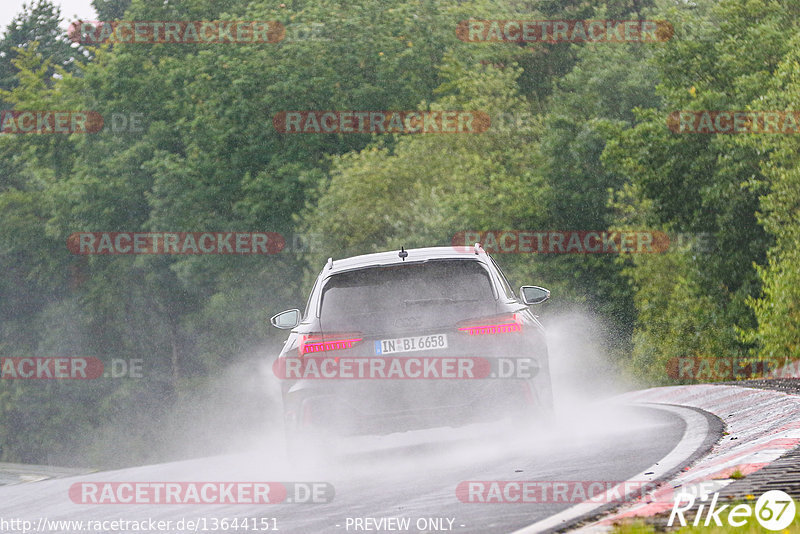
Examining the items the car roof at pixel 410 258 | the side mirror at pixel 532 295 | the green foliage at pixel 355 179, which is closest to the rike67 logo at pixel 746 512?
the car roof at pixel 410 258

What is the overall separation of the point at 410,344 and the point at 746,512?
4.10 metres

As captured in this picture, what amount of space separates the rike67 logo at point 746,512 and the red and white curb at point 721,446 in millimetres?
158

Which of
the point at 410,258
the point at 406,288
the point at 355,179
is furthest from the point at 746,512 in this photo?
the point at 355,179

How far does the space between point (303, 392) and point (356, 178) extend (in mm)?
35767

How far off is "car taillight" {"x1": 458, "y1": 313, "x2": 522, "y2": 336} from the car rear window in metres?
0.17

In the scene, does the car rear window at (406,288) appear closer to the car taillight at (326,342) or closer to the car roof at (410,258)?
the car roof at (410,258)

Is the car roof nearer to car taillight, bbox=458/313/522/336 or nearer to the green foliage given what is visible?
car taillight, bbox=458/313/522/336

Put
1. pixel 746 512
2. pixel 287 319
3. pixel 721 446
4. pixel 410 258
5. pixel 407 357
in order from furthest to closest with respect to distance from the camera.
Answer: pixel 287 319 → pixel 410 258 → pixel 407 357 → pixel 721 446 → pixel 746 512

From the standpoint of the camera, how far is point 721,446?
866cm

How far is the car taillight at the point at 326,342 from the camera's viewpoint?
948 centimetres

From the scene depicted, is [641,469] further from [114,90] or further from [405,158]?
[114,90]

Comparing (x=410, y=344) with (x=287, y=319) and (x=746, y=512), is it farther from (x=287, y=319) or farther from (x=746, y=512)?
(x=746, y=512)

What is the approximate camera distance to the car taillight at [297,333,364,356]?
948cm

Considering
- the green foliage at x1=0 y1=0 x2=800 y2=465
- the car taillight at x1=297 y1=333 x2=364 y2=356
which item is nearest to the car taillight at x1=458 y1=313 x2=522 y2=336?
the car taillight at x1=297 y1=333 x2=364 y2=356
